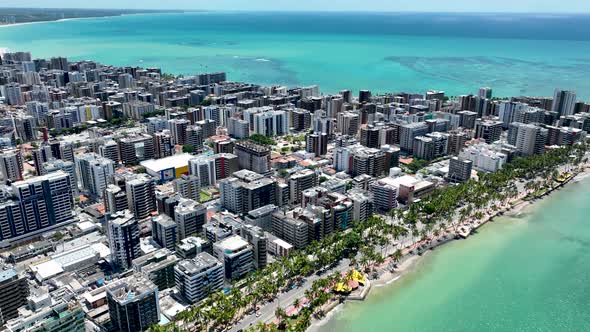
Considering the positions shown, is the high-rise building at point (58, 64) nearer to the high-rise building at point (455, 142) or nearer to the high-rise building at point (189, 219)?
the high-rise building at point (189, 219)

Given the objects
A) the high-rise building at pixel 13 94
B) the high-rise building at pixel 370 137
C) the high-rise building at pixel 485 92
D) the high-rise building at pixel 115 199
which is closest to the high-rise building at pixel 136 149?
the high-rise building at pixel 115 199

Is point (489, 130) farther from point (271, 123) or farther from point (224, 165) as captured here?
point (224, 165)

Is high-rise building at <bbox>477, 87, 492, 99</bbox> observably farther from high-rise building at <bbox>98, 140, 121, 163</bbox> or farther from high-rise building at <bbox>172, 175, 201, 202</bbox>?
high-rise building at <bbox>98, 140, 121, 163</bbox>

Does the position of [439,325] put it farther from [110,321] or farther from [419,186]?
[110,321]

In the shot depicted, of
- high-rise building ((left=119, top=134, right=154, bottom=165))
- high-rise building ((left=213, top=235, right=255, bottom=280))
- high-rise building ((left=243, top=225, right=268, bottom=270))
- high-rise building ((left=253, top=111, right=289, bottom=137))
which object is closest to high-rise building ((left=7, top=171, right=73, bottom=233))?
high-rise building ((left=119, top=134, right=154, bottom=165))

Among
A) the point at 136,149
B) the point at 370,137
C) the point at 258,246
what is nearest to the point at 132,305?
the point at 258,246

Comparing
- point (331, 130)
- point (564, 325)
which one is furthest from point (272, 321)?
point (331, 130)
